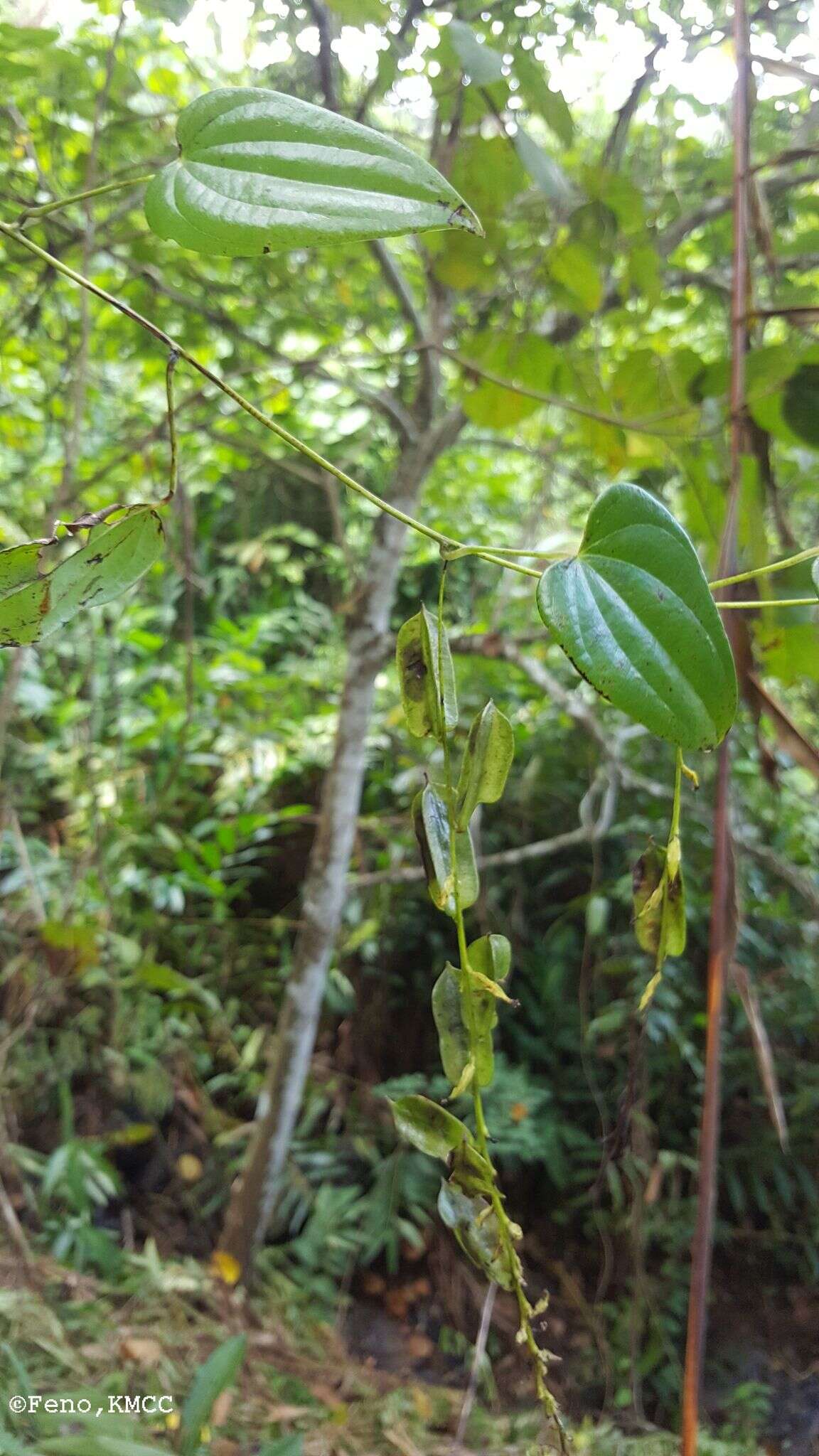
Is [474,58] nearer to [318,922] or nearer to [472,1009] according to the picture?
[472,1009]

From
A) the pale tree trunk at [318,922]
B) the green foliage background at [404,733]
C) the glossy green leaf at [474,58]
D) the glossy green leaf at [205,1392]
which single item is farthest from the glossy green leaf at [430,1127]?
the pale tree trunk at [318,922]

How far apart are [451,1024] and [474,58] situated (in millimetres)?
436

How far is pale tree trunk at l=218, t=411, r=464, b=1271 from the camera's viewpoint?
76cm

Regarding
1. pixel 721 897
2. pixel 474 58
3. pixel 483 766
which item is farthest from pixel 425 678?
pixel 474 58

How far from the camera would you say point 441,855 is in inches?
8.4

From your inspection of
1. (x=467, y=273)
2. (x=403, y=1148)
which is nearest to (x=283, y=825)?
(x=403, y=1148)

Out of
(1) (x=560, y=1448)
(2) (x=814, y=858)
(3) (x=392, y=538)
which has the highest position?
(3) (x=392, y=538)

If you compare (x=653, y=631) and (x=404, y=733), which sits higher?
(x=404, y=733)

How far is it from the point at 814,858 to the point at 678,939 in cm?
96

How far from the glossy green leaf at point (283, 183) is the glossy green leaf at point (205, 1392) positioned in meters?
0.46

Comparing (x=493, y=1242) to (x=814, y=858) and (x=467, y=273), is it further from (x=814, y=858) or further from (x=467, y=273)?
(x=814, y=858)

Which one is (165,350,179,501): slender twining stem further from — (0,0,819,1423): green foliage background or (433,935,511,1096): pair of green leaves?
(0,0,819,1423): green foliage background

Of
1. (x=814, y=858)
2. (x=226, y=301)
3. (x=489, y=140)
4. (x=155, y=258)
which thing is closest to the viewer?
(x=489, y=140)

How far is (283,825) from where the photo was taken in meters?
1.17
